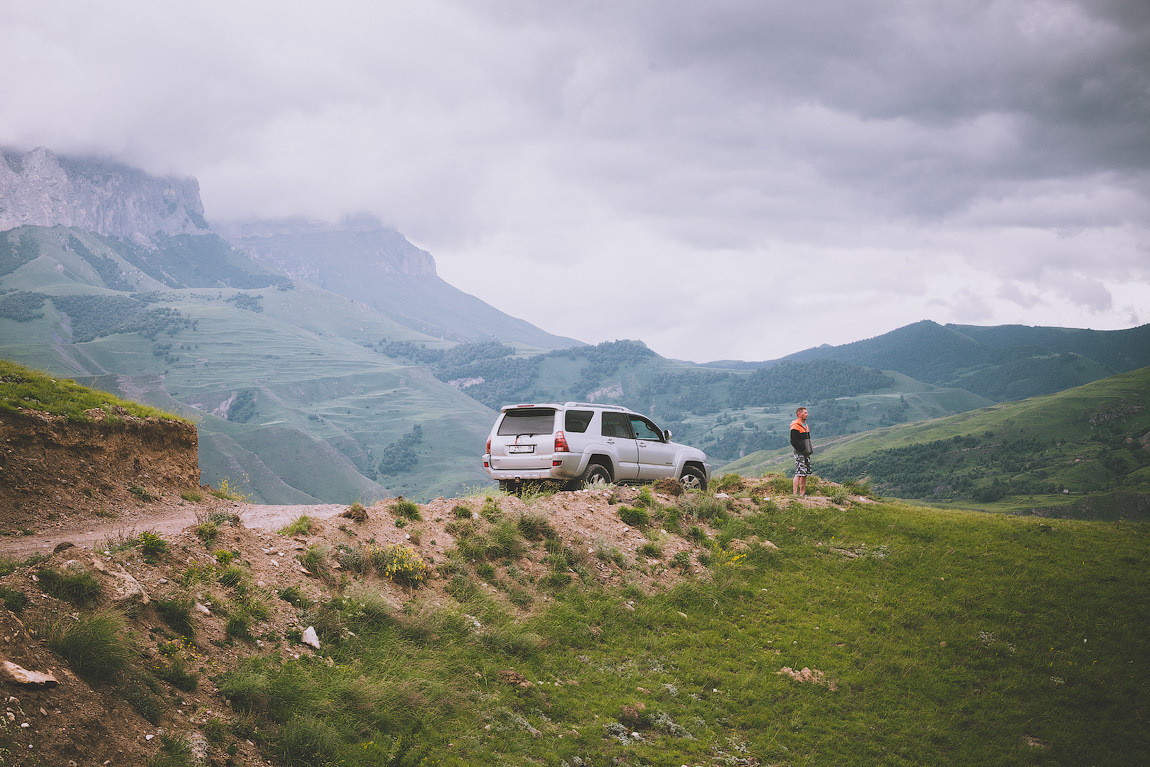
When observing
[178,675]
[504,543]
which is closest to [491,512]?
[504,543]

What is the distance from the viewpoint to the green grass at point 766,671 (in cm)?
697

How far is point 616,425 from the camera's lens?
1526 cm

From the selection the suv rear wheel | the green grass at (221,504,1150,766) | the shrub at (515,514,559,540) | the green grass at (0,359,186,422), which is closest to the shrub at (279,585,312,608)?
the green grass at (221,504,1150,766)

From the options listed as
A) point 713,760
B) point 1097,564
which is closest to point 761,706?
point 713,760

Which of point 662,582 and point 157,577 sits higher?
point 157,577

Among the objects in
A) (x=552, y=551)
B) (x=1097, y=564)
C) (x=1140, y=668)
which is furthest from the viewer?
(x=1097, y=564)

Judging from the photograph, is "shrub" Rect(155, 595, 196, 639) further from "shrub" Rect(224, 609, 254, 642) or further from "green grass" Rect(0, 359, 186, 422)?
"green grass" Rect(0, 359, 186, 422)

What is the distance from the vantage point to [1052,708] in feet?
30.0

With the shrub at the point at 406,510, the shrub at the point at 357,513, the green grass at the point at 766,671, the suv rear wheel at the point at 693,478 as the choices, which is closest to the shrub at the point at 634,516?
the green grass at the point at 766,671

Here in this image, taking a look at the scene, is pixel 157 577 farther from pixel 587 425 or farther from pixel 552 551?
pixel 587 425

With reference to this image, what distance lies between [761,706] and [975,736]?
2.87 m

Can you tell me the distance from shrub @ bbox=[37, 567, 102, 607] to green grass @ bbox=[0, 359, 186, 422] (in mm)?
6720

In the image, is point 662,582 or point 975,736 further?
point 662,582

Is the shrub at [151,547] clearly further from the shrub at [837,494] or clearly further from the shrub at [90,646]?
the shrub at [837,494]
